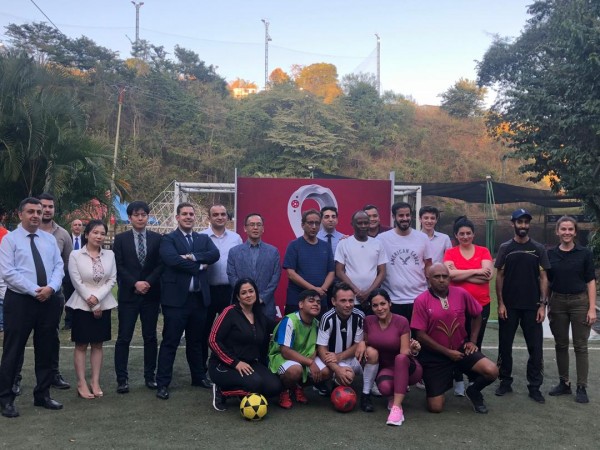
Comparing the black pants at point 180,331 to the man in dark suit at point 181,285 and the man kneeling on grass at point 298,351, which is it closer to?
the man in dark suit at point 181,285

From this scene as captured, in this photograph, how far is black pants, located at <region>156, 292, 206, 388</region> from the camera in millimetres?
5324

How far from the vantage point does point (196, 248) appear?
17.9 feet

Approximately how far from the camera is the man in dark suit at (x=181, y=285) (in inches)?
209

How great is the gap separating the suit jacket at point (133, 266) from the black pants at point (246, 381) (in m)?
0.98

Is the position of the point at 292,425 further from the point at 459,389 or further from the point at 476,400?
the point at 459,389

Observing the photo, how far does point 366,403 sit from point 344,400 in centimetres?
22

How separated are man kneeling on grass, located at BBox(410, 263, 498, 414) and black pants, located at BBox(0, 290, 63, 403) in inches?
115

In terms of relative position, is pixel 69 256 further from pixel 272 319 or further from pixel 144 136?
pixel 144 136

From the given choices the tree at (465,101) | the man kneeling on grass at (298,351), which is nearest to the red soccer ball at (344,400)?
the man kneeling on grass at (298,351)

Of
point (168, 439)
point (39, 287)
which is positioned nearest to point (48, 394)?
point (39, 287)

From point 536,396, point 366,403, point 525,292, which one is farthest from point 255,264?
point 536,396

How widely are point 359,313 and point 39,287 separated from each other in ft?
8.37

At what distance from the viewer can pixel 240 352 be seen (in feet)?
16.5

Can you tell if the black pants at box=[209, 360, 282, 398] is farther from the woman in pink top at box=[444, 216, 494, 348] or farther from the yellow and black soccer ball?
the woman in pink top at box=[444, 216, 494, 348]
